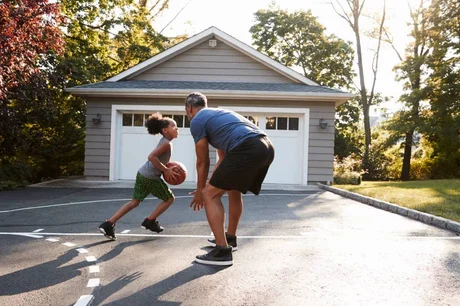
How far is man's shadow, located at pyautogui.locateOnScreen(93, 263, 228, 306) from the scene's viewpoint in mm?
3230

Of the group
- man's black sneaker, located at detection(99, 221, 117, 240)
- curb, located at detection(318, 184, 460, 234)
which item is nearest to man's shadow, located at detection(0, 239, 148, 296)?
man's black sneaker, located at detection(99, 221, 117, 240)

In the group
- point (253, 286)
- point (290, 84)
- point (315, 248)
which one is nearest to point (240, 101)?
point (290, 84)

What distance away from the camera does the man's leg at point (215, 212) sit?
425 cm

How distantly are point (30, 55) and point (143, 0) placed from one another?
57.2 ft

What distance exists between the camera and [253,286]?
3.62 meters

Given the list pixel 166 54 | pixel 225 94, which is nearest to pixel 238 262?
pixel 225 94

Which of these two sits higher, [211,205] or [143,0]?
[143,0]

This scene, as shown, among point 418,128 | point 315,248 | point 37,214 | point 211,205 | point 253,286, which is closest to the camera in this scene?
point 253,286

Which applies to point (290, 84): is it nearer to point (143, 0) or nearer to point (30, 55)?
point (30, 55)

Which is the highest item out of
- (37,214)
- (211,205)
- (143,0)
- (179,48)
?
(143,0)

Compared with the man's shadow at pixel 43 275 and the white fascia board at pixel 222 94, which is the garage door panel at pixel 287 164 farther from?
the man's shadow at pixel 43 275

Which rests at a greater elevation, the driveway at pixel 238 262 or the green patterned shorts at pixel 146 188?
the green patterned shorts at pixel 146 188

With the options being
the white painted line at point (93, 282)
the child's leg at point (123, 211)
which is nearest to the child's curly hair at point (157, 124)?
the child's leg at point (123, 211)

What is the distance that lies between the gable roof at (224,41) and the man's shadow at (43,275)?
12.1m
